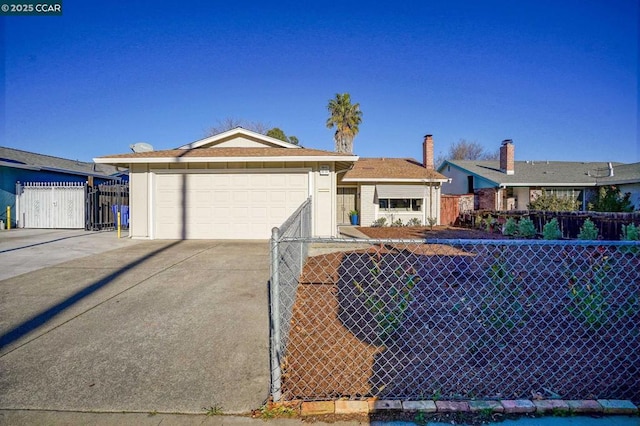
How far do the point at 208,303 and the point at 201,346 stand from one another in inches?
51.1

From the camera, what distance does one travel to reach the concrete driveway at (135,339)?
271 centimetres

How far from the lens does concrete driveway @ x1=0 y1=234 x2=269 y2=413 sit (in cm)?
Answer: 271

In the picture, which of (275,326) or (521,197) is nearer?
(275,326)

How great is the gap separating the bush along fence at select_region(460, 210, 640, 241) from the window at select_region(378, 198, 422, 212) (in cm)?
315

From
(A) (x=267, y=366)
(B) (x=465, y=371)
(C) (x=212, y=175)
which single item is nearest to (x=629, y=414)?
(B) (x=465, y=371)

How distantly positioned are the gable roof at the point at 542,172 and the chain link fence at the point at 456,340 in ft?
54.6

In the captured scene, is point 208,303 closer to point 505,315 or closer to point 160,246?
point 505,315

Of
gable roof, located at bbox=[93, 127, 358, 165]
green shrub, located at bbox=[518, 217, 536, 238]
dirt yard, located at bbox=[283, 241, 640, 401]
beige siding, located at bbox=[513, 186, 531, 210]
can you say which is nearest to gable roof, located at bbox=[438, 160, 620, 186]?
beige siding, located at bbox=[513, 186, 531, 210]

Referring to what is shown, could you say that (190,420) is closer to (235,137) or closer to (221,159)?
(221,159)

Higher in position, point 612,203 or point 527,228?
point 612,203

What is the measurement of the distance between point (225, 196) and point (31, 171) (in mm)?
13021

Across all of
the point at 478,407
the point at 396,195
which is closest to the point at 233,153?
the point at 396,195

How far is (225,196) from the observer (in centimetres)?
1077

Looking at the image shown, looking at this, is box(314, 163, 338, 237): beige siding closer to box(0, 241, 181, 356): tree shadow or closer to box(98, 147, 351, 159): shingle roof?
box(98, 147, 351, 159): shingle roof
